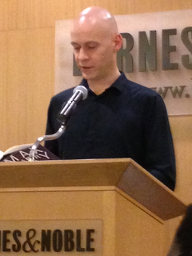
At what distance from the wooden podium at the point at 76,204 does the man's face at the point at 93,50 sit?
0.93 metres

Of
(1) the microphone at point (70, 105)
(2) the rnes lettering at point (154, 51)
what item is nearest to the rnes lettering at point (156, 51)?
(2) the rnes lettering at point (154, 51)

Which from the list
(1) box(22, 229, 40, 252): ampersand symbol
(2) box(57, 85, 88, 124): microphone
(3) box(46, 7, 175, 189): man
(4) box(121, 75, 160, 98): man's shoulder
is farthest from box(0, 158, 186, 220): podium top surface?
(4) box(121, 75, 160, 98): man's shoulder

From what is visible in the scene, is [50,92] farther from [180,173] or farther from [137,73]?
[180,173]

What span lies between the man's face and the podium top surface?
91 cm

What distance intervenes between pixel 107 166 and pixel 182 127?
2.12m

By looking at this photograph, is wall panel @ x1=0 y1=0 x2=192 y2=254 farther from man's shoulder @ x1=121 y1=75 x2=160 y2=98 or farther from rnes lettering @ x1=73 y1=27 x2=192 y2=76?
man's shoulder @ x1=121 y1=75 x2=160 y2=98

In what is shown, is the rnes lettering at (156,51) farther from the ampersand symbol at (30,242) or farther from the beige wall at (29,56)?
the ampersand symbol at (30,242)

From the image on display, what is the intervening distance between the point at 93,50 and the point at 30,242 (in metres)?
1.14

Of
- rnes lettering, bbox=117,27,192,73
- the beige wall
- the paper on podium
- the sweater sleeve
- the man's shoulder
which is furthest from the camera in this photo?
the beige wall

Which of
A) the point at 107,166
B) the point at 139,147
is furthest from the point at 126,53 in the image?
the point at 107,166

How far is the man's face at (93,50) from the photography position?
101 inches

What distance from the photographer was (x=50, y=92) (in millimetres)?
3938

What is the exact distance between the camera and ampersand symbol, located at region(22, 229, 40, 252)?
1664 mm

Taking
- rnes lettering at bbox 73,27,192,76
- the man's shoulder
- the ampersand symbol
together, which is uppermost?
rnes lettering at bbox 73,27,192,76
